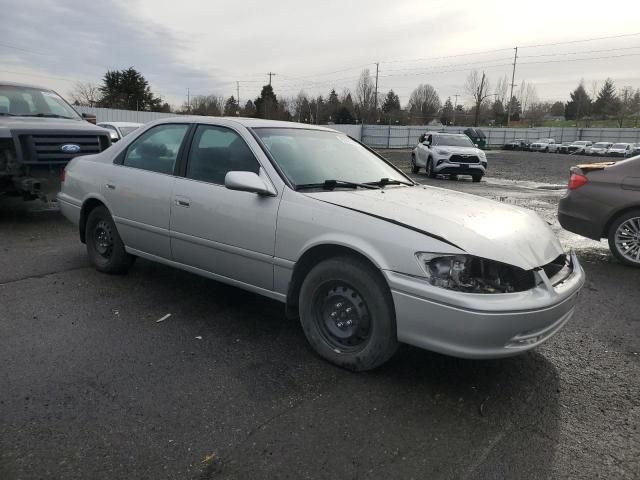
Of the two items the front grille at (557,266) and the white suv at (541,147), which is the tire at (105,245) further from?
the white suv at (541,147)

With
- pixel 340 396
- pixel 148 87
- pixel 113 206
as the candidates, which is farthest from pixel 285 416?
pixel 148 87

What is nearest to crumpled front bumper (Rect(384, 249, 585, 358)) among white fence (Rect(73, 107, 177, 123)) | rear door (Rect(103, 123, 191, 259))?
rear door (Rect(103, 123, 191, 259))

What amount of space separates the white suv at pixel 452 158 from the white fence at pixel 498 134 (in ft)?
79.6

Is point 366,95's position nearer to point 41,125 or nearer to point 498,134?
point 498,134

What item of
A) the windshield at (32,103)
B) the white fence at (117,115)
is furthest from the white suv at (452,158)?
the white fence at (117,115)

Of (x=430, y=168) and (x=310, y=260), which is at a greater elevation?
(x=310, y=260)

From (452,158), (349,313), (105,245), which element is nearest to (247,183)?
(349,313)

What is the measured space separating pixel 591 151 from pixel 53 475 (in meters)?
57.9

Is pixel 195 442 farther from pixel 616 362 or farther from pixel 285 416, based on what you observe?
pixel 616 362

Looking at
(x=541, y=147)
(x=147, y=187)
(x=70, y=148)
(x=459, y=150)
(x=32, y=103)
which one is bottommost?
(x=541, y=147)

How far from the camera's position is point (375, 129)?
4616cm

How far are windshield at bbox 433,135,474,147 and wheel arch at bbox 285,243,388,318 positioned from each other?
1506cm

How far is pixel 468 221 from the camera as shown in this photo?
10.6 feet

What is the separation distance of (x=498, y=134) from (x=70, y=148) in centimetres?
6052
